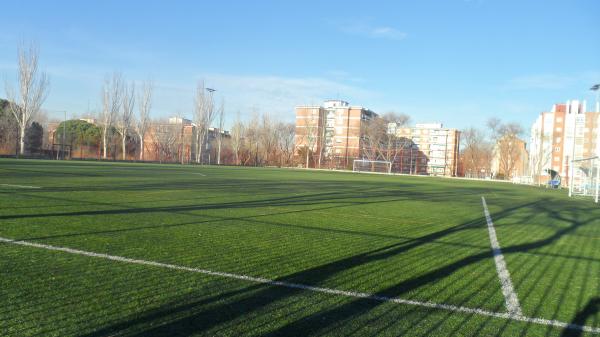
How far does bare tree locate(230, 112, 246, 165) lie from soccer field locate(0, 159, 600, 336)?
66068mm

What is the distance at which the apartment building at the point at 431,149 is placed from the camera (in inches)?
3932

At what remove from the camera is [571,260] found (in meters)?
6.61

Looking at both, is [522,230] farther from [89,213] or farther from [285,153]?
[285,153]

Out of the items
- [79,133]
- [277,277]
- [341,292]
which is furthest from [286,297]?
[79,133]

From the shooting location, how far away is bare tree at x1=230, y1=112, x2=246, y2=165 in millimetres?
75188

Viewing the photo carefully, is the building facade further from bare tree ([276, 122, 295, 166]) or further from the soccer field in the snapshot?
the soccer field

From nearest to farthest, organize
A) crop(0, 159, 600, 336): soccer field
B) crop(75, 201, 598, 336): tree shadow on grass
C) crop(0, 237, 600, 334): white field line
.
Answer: crop(75, 201, 598, 336): tree shadow on grass, crop(0, 159, 600, 336): soccer field, crop(0, 237, 600, 334): white field line

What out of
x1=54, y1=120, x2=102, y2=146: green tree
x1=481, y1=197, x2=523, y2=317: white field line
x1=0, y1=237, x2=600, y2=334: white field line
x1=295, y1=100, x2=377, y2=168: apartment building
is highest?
x1=295, y1=100, x2=377, y2=168: apartment building

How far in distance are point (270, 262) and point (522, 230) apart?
6914mm

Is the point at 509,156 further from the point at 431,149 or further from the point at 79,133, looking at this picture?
the point at 79,133

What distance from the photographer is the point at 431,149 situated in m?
112

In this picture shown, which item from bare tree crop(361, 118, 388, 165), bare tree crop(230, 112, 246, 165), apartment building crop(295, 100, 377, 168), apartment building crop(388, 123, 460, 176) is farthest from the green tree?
apartment building crop(388, 123, 460, 176)

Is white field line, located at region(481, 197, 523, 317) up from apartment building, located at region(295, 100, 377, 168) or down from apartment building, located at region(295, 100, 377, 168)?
down

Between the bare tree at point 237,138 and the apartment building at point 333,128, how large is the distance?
14.4m
